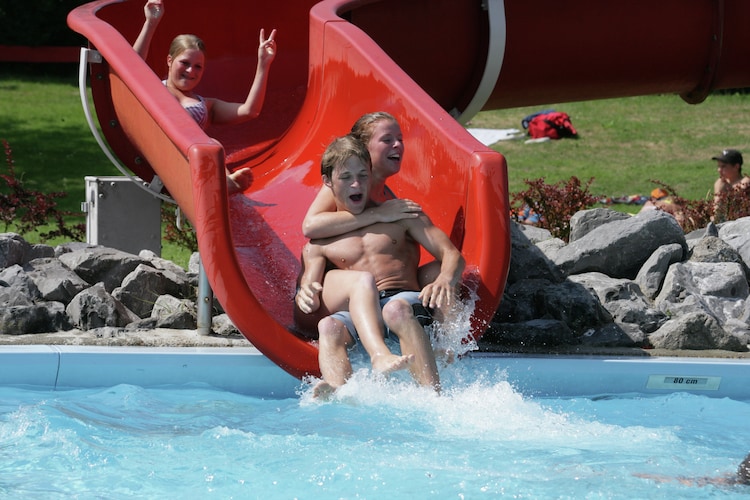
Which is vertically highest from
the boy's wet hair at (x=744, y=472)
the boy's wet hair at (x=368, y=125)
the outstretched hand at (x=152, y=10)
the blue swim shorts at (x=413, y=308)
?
the outstretched hand at (x=152, y=10)

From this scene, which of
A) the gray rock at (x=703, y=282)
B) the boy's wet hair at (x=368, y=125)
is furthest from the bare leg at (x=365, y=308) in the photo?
the gray rock at (x=703, y=282)

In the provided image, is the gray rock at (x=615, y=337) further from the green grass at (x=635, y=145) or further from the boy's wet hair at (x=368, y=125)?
the green grass at (x=635, y=145)

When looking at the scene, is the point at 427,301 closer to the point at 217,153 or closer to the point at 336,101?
the point at 217,153

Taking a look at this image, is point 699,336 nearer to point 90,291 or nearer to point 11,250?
point 90,291

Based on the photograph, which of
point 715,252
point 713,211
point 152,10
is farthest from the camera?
point 713,211

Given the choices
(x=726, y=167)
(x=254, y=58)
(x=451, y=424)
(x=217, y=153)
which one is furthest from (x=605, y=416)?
(x=726, y=167)

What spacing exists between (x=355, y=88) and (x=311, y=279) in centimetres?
128

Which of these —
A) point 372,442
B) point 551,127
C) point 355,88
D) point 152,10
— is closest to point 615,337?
point 372,442

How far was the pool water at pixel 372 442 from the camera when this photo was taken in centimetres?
315

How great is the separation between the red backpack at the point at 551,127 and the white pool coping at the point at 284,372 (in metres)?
8.58

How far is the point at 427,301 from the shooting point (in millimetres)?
3832

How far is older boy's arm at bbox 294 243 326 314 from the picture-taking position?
153 inches

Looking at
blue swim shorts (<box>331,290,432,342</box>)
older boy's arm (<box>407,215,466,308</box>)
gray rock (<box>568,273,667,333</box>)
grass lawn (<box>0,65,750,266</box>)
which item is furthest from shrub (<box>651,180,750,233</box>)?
blue swim shorts (<box>331,290,432,342</box>)

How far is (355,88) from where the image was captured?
4.98 meters
